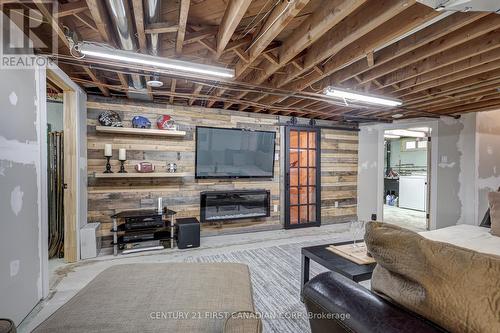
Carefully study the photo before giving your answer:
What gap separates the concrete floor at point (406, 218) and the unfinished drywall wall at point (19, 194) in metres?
6.12

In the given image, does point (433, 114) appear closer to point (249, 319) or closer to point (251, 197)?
point (251, 197)

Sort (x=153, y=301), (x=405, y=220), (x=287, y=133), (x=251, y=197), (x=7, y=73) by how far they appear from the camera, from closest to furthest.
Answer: (x=153, y=301) → (x=7, y=73) → (x=251, y=197) → (x=287, y=133) → (x=405, y=220)

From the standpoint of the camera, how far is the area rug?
2029mm

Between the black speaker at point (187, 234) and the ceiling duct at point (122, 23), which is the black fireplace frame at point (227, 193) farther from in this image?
the ceiling duct at point (122, 23)

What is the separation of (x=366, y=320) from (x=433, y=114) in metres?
5.50

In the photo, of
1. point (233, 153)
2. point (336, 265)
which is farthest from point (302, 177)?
point (336, 265)

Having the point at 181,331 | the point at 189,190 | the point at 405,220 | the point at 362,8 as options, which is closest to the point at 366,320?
the point at 181,331

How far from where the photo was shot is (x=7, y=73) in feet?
6.05

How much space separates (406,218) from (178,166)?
18.7 ft

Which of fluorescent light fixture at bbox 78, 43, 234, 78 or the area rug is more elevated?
fluorescent light fixture at bbox 78, 43, 234, 78

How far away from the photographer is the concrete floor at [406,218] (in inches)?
212

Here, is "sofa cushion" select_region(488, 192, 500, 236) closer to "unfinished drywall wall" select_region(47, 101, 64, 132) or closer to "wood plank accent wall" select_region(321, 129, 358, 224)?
"wood plank accent wall" select_region(321, 129, 358, 224)

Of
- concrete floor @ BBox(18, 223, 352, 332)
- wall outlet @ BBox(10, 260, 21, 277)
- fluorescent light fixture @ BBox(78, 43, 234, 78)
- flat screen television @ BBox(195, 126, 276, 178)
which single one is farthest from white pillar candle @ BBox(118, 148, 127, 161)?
wall outlet @ BBox(10, 260, 21, 277)

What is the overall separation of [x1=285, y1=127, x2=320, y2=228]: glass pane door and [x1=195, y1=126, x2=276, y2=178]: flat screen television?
0.51m
